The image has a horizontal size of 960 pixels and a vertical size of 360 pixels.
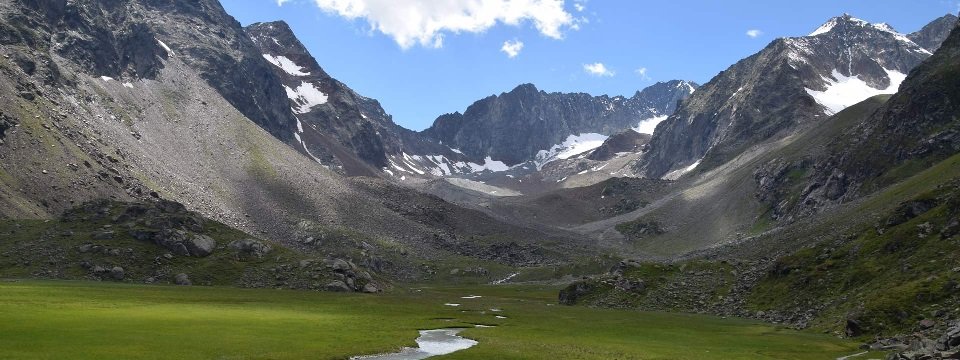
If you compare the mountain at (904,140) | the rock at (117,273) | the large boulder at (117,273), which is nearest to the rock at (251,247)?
the large boulder at (117,273)

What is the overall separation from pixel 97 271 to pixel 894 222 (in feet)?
385

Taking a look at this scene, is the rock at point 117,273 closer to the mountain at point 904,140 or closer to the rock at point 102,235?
the rock at point 102,235

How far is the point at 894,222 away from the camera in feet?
294

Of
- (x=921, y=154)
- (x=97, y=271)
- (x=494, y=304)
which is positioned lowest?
(x=494, y=304)

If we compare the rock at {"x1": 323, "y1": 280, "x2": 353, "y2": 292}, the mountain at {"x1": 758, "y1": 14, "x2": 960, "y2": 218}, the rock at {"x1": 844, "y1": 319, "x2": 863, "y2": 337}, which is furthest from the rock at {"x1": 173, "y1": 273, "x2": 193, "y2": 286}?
the mountain at {"x1": 758, "y1": 14, "x2": 960, "y2": 218}

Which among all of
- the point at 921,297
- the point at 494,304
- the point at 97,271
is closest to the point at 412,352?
the point at 921,297

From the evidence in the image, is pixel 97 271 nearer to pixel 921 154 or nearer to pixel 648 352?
pixel 648 352

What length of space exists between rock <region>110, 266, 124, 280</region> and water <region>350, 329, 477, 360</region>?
212 ft

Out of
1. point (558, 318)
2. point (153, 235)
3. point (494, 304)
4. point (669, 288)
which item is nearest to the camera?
point (558, 318)

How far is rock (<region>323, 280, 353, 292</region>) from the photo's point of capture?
118m

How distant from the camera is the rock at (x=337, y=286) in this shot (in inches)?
4643

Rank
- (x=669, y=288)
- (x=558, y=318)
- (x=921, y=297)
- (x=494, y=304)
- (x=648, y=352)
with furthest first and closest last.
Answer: (x=494, y=304)
(x=669, y=288)
(x=558, y=318)
(x=921, y=297)
(x=648, y=352)

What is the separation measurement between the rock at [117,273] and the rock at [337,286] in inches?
1264

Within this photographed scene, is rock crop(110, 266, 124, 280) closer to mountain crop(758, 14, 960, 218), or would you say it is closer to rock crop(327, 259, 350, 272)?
rock crop(327, 259, 350, 272)
